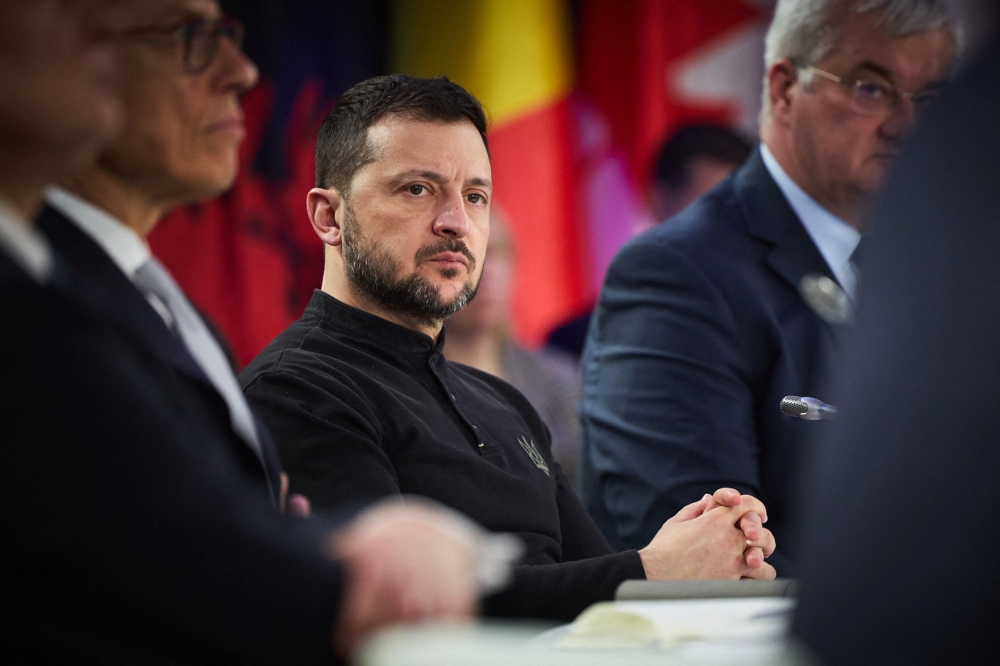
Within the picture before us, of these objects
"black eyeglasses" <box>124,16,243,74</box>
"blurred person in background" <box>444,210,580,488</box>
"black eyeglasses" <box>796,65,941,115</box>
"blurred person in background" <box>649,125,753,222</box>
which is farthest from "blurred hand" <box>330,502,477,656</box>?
"blurred person in background" <box>649,125,753,222</box>

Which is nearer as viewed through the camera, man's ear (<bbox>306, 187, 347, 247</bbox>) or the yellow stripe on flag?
man's ear (<bbox>306, 187, 347, 247</bbox>)

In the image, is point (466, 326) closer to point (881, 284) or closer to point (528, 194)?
point (528, 194)

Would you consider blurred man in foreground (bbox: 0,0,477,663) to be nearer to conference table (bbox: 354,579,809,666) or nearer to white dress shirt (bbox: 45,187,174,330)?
conference table (bbox: 354,579,809,666)

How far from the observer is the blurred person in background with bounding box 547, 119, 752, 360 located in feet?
14.2

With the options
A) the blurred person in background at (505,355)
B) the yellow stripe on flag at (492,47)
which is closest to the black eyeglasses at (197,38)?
the blurred person in background at (505,355)

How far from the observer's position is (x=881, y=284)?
691mm

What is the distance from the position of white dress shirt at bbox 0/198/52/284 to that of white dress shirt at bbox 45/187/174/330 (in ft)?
0.59

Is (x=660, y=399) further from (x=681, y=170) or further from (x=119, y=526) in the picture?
(x=681, y=170)

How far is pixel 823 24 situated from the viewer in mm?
2082

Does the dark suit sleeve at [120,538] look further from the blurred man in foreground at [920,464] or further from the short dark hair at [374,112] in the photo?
the short dark hair at [374,112]

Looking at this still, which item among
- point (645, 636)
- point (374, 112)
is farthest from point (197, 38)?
point (374, 112)

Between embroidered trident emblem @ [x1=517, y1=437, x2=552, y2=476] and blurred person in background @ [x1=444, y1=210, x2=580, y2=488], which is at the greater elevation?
blurred person in background @ [x1=444, y1=210, x2=580, y2=488]

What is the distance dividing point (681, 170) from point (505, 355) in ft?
3.94

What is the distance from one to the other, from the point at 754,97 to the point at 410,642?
4179 millimetres
